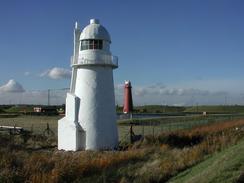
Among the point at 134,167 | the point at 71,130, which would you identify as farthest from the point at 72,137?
the point at 134,167

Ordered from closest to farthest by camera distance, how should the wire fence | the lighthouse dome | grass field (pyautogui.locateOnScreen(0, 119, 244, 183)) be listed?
grass field (pyautogui.locateOnScreen(0, 119, 244, 183))
the lighthouse dome
the wire fence

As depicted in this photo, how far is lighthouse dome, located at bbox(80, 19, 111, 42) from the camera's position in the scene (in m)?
26.2

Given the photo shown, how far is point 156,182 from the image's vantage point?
Result: 14.3 m

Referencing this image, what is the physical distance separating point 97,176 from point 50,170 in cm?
195

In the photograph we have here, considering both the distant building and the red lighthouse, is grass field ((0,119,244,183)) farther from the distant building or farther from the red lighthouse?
the distant building

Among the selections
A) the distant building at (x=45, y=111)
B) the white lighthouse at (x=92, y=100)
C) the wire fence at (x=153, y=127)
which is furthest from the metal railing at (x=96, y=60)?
the distant building at (x=45, y=111)

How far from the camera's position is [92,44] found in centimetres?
2634

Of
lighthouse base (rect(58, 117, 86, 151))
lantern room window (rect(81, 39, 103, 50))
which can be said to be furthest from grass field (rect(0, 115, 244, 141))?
lantern room window (rect(81, 39, 103, 50))

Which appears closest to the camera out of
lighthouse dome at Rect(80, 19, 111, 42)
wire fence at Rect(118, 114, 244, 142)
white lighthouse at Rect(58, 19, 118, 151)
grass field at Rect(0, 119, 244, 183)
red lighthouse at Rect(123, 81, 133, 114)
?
grass field at Rect(0, 119, 244, 183)

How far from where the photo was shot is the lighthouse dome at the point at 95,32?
26.2 metres

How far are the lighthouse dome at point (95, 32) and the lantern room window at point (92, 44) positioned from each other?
244mm

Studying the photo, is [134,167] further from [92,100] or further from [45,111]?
[45,111]

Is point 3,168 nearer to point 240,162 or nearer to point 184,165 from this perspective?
point 184,165

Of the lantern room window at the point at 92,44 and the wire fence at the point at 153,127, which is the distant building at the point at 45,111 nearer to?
the wire fence at the point at 153,127
